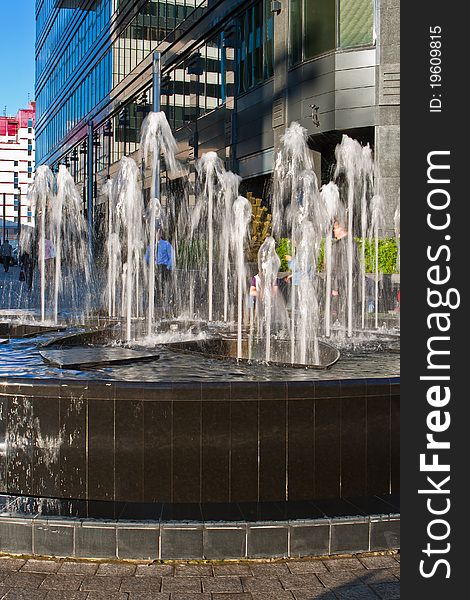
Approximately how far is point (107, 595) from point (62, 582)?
280 millimetres

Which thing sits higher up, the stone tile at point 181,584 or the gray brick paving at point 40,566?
the gray brick paving at point 40,566

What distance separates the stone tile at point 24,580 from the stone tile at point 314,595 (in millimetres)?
1209

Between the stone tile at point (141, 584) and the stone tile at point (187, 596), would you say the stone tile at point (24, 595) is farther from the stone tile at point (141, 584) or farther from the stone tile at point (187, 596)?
the stone tile at point (187, 596)

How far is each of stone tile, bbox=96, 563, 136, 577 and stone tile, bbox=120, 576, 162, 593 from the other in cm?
7

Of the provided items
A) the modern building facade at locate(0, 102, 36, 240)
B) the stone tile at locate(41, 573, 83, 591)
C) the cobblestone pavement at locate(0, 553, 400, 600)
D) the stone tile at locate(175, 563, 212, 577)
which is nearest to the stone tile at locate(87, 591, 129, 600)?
the cobblestone pavement at locate(0, 553, 400, 600)

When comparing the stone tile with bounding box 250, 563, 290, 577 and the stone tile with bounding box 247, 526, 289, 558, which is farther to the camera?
the stone tile with bounding box 247, 526, 289, 558

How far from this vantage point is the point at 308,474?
4.86 m

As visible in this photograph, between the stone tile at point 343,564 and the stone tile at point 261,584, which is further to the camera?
the stone tile at point 343,564

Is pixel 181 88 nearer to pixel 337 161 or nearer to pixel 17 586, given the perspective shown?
pixel 337 161

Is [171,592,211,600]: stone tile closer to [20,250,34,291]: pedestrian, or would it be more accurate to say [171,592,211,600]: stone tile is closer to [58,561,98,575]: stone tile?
[58,561,98,575]: stone tile

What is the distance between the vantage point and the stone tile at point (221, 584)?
12.4 ft

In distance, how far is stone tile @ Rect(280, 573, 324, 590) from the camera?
3.83 m

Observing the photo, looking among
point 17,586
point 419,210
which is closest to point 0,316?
point 17,586

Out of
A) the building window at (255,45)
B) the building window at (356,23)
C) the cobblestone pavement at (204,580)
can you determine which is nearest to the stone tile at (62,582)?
the cobblestone pavement at (204,580)
